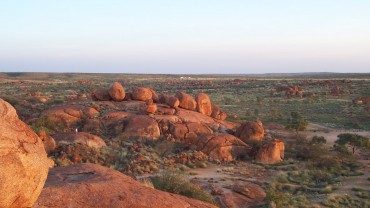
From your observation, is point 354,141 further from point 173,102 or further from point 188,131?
point 173,102

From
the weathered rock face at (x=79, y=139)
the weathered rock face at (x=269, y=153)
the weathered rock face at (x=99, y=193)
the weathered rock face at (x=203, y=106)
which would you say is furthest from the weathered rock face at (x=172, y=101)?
the weathered rock face at (x=99, y=193)

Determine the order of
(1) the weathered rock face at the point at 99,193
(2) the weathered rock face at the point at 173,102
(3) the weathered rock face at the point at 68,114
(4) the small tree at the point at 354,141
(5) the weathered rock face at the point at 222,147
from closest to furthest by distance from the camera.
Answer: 1. (1) the weathered rock face at the point at 99,193
2. (5) the weathered rock face at the point at 222,147
3. (4) the small tree at the point at 354,141
4. (3) the weathered rock face at the point at 68,114
5. (2) the weathered rock face at the point at 173,102

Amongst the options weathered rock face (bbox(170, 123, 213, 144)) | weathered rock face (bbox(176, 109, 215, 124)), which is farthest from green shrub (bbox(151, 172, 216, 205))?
weathered rock face (bbox(176, 109, 215, 124))

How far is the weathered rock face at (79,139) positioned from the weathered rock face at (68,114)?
4.42 metres

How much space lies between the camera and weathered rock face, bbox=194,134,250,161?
2405 centimetres

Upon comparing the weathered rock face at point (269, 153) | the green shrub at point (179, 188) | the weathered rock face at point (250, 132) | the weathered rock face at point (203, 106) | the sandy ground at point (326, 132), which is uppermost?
the weathered rock face at point (203, 106)

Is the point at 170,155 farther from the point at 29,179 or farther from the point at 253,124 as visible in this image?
the point at 29,179

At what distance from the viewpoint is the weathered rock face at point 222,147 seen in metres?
24.0

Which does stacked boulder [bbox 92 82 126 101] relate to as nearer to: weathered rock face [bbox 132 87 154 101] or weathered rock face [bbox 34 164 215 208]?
weathered rock face [bbox 132 87 154 101]

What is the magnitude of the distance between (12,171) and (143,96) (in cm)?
2591

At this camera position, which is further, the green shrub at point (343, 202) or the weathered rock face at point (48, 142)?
the weathered rock face at point (48, 142)

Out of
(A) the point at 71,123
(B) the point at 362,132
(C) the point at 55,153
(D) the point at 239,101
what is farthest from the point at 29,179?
(D) the point at 239,101

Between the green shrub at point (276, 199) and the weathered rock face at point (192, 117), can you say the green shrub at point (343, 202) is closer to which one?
the green shrub at point (276, 199)

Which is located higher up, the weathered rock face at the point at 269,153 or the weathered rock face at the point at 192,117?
the weathered rock face at the point at 192,117
